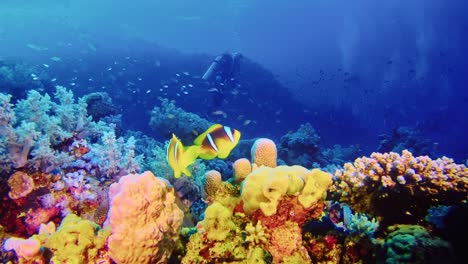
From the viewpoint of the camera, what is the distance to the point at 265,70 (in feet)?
107

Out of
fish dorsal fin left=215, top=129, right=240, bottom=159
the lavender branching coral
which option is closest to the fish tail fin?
fish dorsal fin left=215, top=129, right=240, bottom=159

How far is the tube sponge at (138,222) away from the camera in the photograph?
222 cm

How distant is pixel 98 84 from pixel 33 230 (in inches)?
860

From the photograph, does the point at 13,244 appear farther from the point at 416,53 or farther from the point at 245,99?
the point at 416,53

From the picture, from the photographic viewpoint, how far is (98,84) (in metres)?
23.0

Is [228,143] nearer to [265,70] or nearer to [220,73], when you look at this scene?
[220,73]

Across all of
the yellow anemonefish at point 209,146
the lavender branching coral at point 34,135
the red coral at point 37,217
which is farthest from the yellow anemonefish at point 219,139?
the lavender branching coral at point 34,135

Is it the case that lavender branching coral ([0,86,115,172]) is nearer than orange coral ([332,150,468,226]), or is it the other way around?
orange coral ([332,150,468,226])

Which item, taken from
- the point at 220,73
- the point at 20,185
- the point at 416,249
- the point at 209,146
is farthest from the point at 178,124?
the point at 416,249

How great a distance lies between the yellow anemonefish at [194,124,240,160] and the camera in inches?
114

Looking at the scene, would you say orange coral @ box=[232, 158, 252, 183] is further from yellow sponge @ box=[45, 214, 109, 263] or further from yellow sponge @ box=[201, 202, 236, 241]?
yellow sponge @ box=[45, 214, 109, 263]

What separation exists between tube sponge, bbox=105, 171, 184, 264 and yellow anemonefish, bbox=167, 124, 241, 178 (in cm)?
64

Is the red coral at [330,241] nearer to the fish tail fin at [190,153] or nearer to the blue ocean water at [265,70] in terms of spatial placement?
the fish tail fin at [190,153]

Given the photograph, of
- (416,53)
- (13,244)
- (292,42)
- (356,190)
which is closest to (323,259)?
(356,190)
